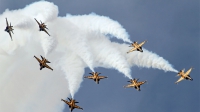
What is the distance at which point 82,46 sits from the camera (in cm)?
13850

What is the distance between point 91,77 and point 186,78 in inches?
1039

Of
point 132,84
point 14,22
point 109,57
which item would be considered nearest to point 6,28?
point 14,22

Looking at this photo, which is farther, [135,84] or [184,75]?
[135,84]

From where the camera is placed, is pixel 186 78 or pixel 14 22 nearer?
pixel 186 78

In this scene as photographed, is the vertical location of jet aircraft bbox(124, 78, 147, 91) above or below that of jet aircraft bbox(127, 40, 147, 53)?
Result: below

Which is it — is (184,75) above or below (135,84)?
above

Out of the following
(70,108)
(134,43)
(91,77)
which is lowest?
(70,108)

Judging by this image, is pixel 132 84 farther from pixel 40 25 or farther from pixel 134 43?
pixel 40 25

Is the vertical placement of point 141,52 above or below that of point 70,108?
above

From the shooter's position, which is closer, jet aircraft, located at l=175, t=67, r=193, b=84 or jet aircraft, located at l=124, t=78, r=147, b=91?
jet aircraft, located at l=175, t=67, r=193, b=84

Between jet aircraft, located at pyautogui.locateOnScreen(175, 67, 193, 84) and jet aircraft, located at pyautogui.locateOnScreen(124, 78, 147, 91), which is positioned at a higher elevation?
jet aircraft, located at pyautogui.locateOnScreen(175, 67, 193, 84)

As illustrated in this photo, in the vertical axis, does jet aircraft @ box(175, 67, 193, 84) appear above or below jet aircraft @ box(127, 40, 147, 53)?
below

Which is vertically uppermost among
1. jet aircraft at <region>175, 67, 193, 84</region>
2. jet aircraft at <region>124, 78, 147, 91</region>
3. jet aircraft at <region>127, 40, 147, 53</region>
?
jet aircraft at <region>127, 40, 147, 53</region>

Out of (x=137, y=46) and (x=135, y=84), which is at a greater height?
(x=137, y=46)
